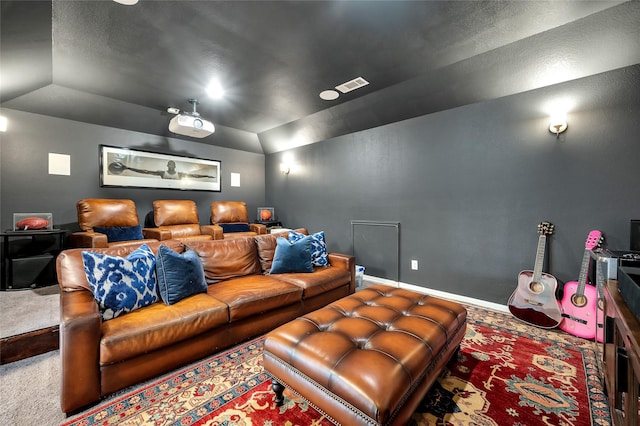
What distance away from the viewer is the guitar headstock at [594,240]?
87.6 inches

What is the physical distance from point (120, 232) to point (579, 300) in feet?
17.3

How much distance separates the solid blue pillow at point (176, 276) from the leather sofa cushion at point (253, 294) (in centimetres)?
17

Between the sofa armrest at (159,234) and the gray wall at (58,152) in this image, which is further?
the sofa armrest at (159,234)

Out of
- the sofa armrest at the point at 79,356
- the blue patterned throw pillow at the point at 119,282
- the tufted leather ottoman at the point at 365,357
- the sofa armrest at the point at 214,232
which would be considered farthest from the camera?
the sofa armrest at the point at 214,232

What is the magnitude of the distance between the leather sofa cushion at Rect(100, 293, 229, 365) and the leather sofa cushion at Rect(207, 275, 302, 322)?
10cm

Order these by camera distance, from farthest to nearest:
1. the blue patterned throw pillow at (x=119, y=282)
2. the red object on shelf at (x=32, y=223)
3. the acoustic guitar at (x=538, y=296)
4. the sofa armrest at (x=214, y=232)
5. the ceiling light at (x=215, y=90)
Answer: the sofa armrest at (x=214, y=232) < the red object on shelf at (x=32, y=223) < the ceiling light at (x=215, y=90) < the acoustic guitar at (x=538, y=296) < the blue patterned throw pillow at (x=119, y=282)

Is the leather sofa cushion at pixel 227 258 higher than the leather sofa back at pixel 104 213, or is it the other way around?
the leather sofa back at pixel 104 213

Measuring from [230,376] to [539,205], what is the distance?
10.3 ft

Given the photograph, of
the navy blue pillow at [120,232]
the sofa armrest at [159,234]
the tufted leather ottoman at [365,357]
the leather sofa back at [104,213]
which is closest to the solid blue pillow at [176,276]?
the tufted leather ottoman at [365,357]

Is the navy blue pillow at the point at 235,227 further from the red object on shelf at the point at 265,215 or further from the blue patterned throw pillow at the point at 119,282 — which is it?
the blue patterned throw pillow at the point at 119,282

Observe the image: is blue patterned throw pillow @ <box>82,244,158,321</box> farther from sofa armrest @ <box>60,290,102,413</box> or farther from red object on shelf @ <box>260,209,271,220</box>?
red object on shelf @ <box>260,209,271,220</box>

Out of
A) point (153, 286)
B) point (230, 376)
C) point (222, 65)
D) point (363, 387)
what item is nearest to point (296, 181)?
point (222, 65)

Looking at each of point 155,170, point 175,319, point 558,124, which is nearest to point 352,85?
point 558,124

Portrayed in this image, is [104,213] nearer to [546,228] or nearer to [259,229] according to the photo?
[259,229]
